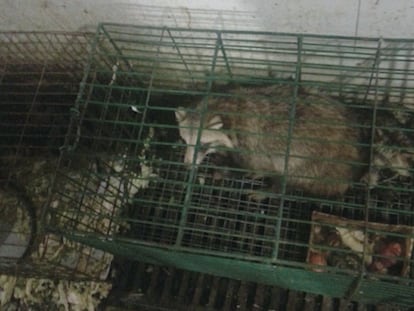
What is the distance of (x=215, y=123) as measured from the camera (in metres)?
2.81

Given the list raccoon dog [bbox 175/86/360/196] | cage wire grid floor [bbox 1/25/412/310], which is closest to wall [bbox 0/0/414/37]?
cage wire grid floor [bbox 1/25/412/310]

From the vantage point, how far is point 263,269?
2.23 m

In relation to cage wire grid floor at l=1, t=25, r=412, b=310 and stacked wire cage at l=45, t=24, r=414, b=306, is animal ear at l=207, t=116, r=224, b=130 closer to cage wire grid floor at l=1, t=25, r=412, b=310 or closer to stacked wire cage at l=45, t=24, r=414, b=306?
stacked wire cage at l=45, t=24, r=414, b=306

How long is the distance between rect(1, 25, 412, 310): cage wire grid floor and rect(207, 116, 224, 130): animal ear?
213 millimetres

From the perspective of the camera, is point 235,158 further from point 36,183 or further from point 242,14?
point 36,183

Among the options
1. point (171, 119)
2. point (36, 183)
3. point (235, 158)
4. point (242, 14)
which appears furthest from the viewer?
point (171, 119)

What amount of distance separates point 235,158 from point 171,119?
70 centimetres

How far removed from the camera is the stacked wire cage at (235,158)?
2541 millimetres

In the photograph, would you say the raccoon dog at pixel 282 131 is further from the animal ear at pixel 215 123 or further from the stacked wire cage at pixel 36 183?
the stacked wire cage at pixel 36 183

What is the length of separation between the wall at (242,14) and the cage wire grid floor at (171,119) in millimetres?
67

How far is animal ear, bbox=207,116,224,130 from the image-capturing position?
2797 millimetres

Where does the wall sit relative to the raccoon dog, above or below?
above

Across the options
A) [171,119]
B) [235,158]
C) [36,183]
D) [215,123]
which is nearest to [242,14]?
[215,123]

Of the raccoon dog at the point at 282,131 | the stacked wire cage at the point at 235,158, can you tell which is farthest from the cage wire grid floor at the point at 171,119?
→ the raccoon dog at the point at 282,131
